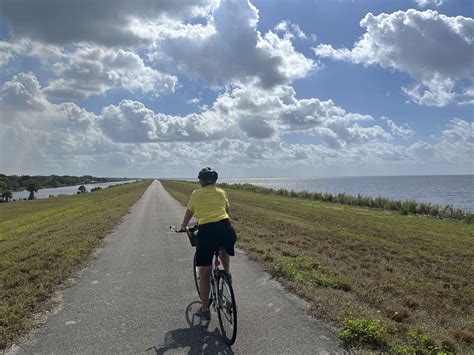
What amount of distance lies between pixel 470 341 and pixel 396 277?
407cm

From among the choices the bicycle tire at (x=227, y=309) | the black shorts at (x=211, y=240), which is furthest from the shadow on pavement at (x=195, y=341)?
the black shorts at (x=211, y=240)

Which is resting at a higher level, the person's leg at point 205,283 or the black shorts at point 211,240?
the black shorts at point 211,240

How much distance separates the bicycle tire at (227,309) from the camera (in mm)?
4887

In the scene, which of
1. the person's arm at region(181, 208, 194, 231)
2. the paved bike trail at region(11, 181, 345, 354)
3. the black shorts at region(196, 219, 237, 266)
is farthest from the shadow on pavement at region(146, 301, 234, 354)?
the person's arm at region(181, 208, 194, 231)

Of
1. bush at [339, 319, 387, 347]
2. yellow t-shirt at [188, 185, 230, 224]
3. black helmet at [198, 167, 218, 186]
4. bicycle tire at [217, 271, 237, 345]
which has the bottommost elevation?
bush at [339, 319, 387, 347]

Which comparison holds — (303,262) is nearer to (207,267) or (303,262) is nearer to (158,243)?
(207,267)

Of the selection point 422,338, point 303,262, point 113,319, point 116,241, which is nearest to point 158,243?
point 116,241

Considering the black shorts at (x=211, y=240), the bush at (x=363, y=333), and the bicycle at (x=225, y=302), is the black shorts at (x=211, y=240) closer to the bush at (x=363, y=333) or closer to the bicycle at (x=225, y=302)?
the bicycle at (x=225, y=302)

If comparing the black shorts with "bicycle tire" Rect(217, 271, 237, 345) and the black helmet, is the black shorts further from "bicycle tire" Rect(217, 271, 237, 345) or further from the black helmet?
the black helmet

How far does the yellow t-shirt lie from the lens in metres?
5.45

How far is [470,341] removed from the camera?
5.47 m

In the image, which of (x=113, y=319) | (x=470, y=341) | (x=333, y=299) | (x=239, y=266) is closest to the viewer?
(x=470, y=341)

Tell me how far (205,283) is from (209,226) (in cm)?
97

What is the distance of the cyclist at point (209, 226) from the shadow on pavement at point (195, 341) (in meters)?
0.48
